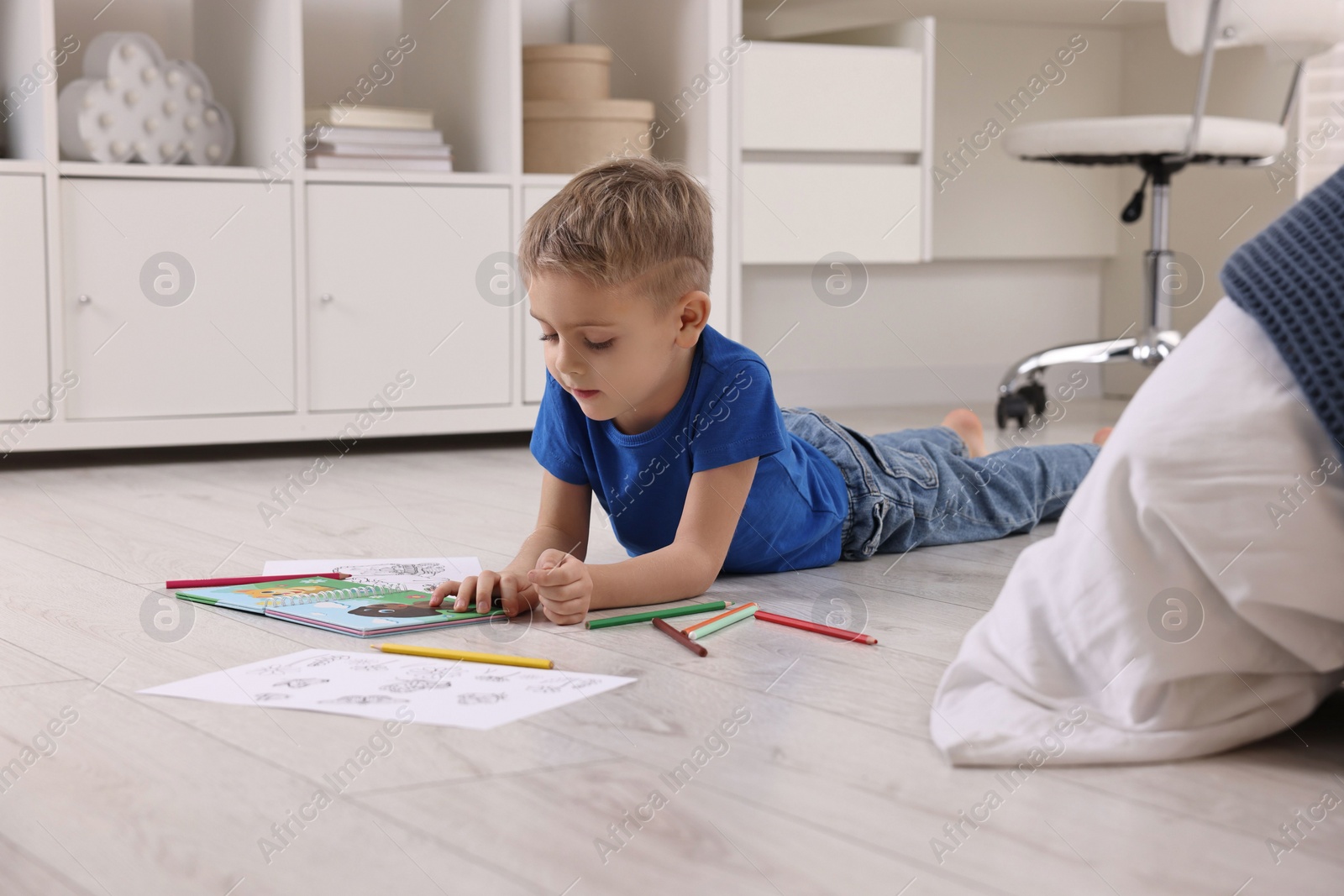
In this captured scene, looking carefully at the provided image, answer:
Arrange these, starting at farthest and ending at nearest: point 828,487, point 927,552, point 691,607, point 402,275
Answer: point 402,275 → point 927,552 → point 828,487 → point 691,607

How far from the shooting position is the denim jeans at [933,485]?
4.85 feet

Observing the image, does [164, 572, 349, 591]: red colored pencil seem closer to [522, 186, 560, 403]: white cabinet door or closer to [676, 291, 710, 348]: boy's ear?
[676, 291, 710, 348]: boy's ear

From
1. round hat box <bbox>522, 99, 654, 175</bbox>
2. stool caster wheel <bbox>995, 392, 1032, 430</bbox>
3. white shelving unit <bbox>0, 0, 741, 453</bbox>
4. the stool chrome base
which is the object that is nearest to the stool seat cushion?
the stool chrome base

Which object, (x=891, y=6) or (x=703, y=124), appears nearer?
(x=703, y=124)

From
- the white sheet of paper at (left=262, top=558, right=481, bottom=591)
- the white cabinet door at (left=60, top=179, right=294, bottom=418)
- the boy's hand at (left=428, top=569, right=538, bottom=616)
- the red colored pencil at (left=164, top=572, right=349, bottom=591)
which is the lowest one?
the white sheet of paper at (left=262, top=558, right=481, bottom=591)

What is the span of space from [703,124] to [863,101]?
334mm

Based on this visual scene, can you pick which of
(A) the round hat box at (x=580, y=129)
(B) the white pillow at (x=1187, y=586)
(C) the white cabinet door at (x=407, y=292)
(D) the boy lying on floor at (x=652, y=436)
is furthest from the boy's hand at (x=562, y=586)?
(A) the round hat box at (x=580, y=129)

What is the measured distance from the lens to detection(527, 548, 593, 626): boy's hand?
3.66 feet

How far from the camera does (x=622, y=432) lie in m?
1.28

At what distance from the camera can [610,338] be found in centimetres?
115

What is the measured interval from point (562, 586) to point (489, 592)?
7 centimetres

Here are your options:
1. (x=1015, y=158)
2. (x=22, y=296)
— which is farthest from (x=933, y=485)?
(x=1015, y=158)

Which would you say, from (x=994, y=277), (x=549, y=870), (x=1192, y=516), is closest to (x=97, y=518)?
(x=549, y=870)

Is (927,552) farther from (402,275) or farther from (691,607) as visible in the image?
(402,275)
